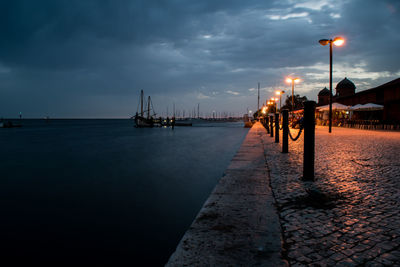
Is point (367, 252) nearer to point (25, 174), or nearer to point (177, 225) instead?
point (177, 225)

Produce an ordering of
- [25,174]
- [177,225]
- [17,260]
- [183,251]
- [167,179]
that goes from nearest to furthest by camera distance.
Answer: [183,251]
[17,260]
[177,225]
[167,179]
[25,174]

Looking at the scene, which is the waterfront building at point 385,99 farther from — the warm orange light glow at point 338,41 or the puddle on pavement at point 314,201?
the puddle on pavement at point 314,201

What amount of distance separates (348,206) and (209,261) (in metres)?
2.32

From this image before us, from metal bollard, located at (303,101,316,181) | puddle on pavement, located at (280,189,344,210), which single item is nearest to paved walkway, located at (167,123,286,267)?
puddle on pavement, located at (280,189,344,210)

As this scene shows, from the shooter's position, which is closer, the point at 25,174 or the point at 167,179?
the point at 167,179

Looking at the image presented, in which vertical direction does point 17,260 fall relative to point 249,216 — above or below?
below

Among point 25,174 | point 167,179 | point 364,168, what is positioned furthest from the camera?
point 25,174

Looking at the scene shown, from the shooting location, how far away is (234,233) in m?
2.60

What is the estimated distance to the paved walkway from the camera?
212cm

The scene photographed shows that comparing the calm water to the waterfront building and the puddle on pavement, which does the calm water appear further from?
the waterfront building

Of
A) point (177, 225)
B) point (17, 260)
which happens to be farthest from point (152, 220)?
point (17, 260)

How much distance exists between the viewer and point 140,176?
386 inches

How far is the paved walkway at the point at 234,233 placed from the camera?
6.97ft

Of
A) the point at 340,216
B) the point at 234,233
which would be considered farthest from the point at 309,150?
the point at 234,233
